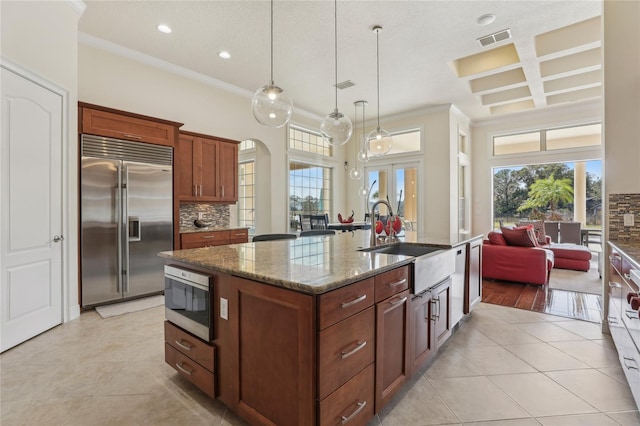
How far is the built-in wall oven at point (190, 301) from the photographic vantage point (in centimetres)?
173

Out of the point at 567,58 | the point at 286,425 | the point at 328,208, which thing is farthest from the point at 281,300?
the point at 328,208

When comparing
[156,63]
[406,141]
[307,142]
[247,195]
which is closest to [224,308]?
[156,63]

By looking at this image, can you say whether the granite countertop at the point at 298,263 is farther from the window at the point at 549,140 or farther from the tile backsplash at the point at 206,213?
the window at the point at 549,140

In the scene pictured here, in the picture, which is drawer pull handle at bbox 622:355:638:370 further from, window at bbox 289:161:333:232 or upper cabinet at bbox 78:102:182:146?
window at bbox 289:161:333:232

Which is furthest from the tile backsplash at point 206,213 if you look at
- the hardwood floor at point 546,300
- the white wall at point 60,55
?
the hardwood floor at point 546,300

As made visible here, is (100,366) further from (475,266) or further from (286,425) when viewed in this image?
(475,266)

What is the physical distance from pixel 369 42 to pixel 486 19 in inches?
53.5

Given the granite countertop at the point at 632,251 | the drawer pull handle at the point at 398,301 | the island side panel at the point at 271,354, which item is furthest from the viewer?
the granite countertop at the point at 632,251

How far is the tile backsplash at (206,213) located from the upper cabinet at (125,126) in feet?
3.64

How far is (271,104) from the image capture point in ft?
8.02

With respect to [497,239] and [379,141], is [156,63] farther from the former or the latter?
[497,239]

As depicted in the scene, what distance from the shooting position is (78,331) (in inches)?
113

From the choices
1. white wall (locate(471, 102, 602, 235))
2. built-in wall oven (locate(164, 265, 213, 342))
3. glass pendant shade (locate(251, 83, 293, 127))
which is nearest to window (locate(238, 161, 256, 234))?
glass pendant shade (locate(251, 83, 293, 127))

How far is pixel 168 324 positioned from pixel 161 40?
359 centimetres
